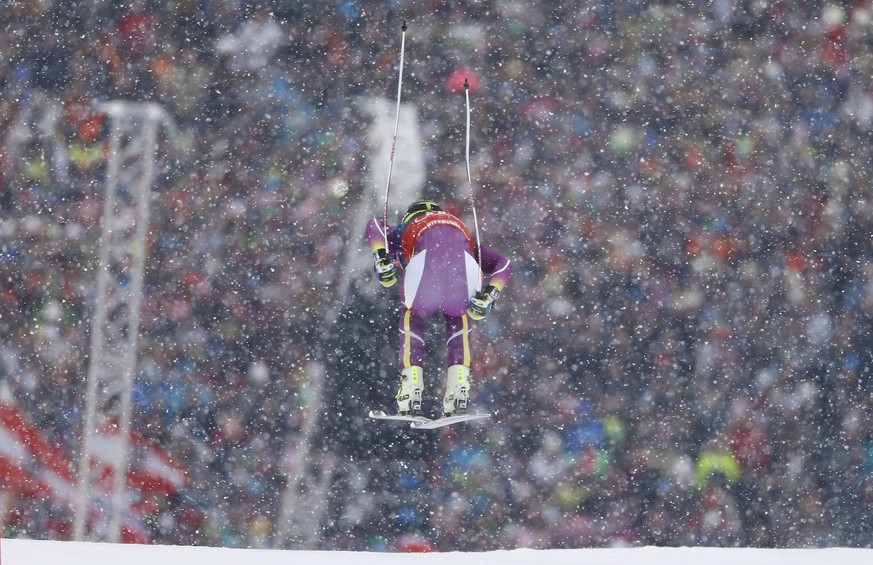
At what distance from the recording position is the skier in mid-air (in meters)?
4.75

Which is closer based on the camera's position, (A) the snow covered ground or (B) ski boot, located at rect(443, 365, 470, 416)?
(A) the snow covered ground

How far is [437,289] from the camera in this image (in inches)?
187

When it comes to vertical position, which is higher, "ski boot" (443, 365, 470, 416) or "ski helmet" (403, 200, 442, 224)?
"ski helmet" (403, 200, 442, 224)

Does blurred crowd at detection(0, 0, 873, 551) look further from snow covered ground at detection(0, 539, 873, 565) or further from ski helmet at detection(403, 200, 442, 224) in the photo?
ski helmet at detection(403, 200, 442, 224)

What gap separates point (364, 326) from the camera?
571 cm

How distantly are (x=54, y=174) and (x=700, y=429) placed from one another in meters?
3.58

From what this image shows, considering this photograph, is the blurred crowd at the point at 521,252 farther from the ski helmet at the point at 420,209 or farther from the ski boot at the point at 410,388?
the ski boot at the point at 410,388

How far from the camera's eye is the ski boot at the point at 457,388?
477 cm

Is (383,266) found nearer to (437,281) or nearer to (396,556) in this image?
(437,281)

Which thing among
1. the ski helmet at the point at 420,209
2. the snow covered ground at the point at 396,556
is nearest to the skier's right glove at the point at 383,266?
the ski helmet at the point at 420,209

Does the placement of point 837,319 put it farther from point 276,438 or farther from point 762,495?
point 276,438

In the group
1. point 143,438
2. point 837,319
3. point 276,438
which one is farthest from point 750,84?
point 143,438

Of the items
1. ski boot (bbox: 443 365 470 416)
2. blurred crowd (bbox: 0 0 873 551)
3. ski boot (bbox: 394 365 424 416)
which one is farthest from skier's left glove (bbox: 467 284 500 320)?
blurred crowd (bbox: 0 0 873 551)

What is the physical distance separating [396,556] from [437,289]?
4.10 feet
